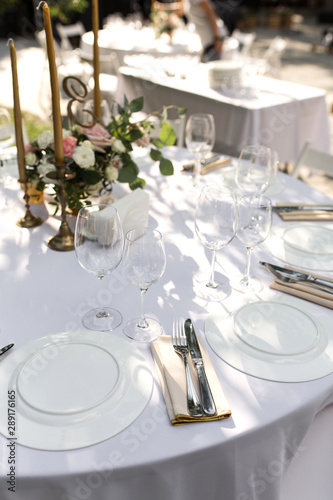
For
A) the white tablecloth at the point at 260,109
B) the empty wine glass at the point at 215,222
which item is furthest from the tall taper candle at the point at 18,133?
the white tablecloth at the point at 260,109

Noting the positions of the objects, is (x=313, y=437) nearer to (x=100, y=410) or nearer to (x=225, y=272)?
(x=225, y=272)

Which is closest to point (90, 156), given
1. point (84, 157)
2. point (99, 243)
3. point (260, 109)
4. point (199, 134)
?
point (84, 157)

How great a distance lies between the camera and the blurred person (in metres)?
5.16

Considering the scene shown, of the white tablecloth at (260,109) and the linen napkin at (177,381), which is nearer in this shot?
the linen napkin at (177,381)

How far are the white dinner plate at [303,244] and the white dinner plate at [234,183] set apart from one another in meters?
0.25

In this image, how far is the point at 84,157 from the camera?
1.39 meters

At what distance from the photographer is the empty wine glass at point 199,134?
1.81m

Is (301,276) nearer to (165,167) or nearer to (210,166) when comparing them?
(165,167)

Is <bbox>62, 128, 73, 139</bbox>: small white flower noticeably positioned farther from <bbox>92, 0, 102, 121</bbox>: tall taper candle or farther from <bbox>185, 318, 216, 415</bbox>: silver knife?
<bbox>185, 318, 216, 415</bbox>: silver knife

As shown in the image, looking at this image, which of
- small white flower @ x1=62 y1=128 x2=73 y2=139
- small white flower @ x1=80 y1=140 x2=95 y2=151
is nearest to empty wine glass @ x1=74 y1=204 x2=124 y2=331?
small white flower @ x1=80 y1=140 x2=95 y2=151

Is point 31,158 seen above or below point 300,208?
above

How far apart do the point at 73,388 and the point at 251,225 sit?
613 millimetres

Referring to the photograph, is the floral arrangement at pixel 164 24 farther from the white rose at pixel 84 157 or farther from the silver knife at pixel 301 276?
the silver knife at pixel 301 276

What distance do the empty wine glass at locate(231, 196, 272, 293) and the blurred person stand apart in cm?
447
